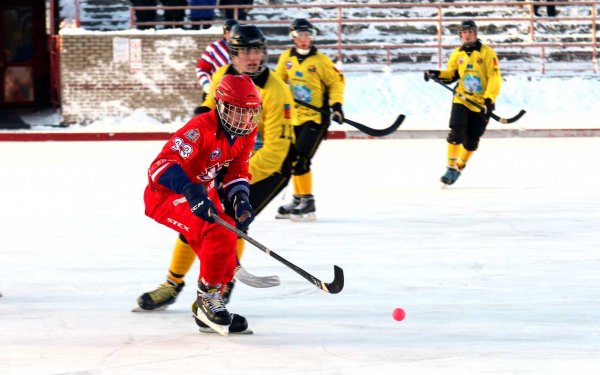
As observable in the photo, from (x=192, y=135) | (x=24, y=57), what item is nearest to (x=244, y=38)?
(x=192, y=135)

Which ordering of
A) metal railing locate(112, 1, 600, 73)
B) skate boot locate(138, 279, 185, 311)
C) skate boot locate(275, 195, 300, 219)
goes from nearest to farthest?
skate boot locate(138, 279, 185, 311), skate boot locate(275, 195, 300, 219), metal railing locate(112, 1, 600, 73)

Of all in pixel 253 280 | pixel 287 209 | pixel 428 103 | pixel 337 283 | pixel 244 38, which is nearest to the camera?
pixel 337 283

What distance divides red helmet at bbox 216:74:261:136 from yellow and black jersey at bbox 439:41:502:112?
22.4ft

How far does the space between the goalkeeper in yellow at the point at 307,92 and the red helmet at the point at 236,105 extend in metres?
4.30

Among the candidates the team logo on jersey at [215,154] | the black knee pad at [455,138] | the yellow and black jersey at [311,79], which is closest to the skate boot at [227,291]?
the team logo on jersey at [215,154]

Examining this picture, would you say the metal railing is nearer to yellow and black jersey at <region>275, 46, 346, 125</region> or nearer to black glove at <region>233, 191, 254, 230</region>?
yellow and black jersey at <region>275, 46, 346, 125</region>

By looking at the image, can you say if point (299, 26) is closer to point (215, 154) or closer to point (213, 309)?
point (215, 154)

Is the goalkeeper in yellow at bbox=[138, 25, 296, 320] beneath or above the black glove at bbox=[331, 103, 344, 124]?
above

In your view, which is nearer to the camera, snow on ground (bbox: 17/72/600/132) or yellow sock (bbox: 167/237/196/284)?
yellow sock (bbox: 167/237/196/284)

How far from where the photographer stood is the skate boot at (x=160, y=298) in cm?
600

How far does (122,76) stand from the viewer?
20828 millimetres

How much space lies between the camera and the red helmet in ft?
18.2

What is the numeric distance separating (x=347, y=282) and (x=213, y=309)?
1.55 metres

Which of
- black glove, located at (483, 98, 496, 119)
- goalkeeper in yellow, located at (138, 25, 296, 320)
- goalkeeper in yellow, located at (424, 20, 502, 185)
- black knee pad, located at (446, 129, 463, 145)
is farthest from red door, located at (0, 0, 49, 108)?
goalkeeper in yellow, located at (138, 25, 296, 320)
